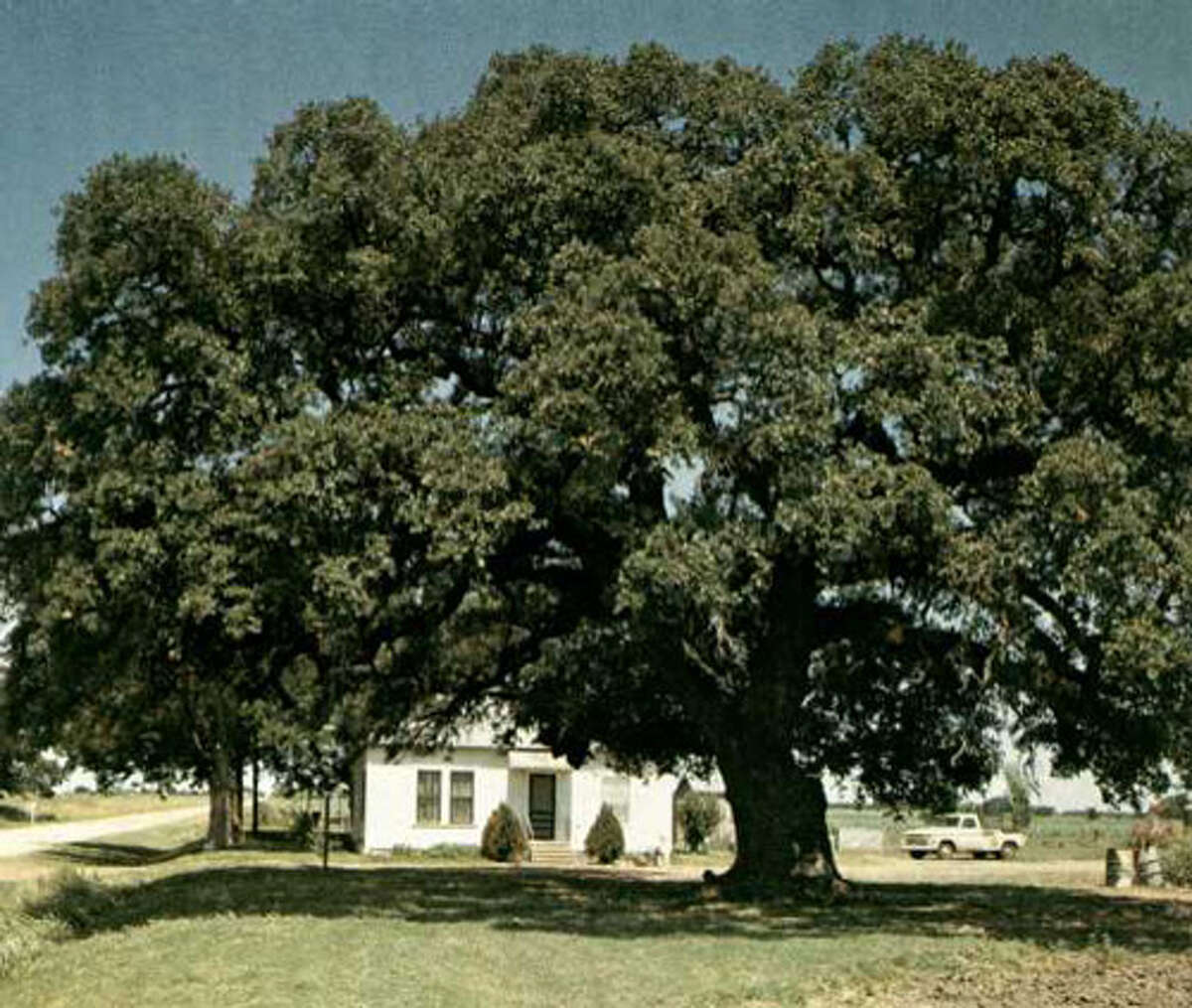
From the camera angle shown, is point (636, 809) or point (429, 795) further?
point (636, 809)

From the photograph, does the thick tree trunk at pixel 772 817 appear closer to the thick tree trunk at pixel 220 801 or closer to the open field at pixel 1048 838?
the open field at pixel 1048 838

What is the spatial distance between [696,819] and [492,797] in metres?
9.19

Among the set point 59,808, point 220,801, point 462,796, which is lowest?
point 59,808

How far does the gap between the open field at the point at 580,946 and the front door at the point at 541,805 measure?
66.5 ft

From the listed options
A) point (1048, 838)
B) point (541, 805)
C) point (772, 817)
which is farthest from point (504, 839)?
point (1048, 838)

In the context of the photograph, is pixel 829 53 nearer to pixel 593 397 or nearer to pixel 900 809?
pixel 593 397

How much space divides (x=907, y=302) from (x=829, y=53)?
171 inches

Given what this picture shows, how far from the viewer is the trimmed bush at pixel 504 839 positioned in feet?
149

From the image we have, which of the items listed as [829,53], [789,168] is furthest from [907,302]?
[829,53]

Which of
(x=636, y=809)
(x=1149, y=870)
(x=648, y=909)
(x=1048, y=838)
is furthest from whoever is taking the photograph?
(x=1048, y=838)

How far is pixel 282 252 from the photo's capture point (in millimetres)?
20750

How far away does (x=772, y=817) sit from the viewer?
23844 millimetres

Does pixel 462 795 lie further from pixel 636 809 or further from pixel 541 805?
pixel 636 809

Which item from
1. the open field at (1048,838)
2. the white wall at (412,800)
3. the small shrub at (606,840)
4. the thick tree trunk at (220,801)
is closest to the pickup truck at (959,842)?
the open field at (1048,838)
